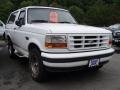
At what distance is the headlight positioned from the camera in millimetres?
4785

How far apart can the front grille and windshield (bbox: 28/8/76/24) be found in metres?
1.57

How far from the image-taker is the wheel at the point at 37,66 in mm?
5094

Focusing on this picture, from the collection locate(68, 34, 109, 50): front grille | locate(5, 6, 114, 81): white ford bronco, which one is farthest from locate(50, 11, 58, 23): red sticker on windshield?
locate(68, 34, 109, 50): front grille

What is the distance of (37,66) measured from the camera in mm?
5305

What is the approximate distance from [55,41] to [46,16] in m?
1.79

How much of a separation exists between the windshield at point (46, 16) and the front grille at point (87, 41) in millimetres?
1573

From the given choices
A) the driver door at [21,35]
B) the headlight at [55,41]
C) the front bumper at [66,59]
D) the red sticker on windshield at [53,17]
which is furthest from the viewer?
the red sticker on windshield at [53,17]

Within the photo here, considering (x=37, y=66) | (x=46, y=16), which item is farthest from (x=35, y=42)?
(x=46, y=16)

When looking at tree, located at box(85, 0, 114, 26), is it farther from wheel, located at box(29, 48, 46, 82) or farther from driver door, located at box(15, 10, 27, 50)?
wheel, located at box(29, 48, 46, 82)

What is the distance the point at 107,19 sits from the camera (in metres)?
42.1

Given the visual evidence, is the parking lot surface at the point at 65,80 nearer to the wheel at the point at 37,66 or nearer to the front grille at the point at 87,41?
the wheel at the point at 37,66

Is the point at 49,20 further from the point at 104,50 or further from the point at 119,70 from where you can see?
the point at 119,70

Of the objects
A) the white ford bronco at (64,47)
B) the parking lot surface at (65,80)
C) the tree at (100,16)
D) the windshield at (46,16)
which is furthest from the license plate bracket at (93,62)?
the tree at (100,16)

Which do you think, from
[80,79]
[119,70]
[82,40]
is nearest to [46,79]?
[80,79]
